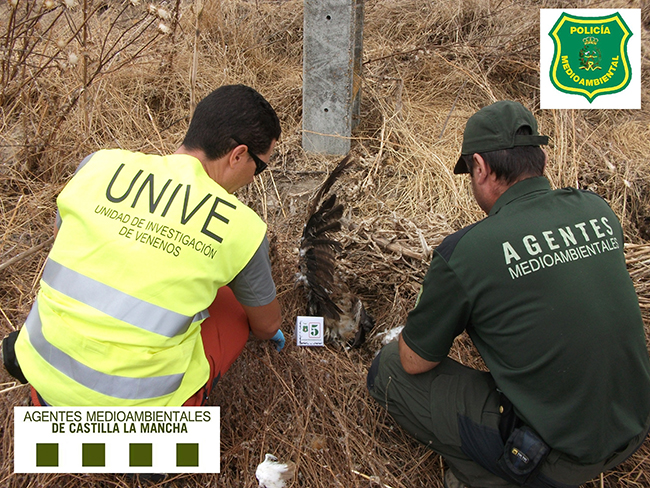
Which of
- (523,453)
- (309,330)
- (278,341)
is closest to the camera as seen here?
(523,453)

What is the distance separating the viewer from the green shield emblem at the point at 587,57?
177 inches

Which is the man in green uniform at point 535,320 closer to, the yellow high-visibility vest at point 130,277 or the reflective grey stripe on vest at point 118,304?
the yellow high-visibility vest at point 130,277

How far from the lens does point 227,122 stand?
5.67ft

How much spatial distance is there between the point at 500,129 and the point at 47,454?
6.51ft

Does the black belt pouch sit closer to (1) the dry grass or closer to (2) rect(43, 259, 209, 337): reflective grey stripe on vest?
(1) the dry grass

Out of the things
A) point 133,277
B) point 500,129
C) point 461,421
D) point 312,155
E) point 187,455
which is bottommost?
point 187,455

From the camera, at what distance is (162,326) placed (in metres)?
1.46

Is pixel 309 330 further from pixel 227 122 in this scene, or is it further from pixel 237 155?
pixel 227 122

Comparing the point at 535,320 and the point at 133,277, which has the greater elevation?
the point at 133,277

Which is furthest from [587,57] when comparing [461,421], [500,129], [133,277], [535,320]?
[133,277]

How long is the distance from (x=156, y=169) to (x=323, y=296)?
4.04 ft

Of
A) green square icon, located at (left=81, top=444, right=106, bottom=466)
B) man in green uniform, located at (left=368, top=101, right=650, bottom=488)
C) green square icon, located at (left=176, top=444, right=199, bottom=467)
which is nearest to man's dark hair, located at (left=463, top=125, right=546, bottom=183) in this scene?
man in green uniform, located at (left=368, top=101, right=650, bottom=488)

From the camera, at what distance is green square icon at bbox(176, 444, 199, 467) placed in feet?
5.74

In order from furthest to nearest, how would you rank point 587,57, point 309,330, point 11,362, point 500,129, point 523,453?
1. point 587,57
2. point 309,330
3. point 11,362
4. point 500,129
5. point 523,453
